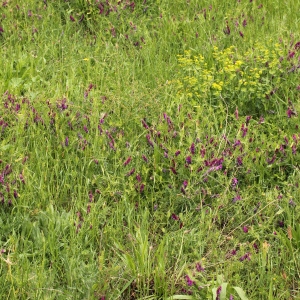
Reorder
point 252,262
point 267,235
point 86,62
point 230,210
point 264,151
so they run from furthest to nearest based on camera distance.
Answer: point 86,62
point 264,151
point 230,210
point 267,235
point 252,262

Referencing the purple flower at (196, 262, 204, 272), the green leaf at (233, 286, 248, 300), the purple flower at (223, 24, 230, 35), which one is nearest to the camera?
the green leaf at (233, 286, 248, 300)

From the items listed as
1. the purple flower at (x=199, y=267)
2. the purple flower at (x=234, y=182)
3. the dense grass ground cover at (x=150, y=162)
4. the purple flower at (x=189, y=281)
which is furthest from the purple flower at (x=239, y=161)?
the purple flower at (x=189, y=281)

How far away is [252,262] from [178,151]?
846mm

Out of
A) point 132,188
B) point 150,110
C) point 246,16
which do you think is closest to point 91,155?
point 132,188

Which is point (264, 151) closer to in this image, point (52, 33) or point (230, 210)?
point (230, 210)

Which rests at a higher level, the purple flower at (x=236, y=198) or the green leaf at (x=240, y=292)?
the purple flower at (x=236, y=198)

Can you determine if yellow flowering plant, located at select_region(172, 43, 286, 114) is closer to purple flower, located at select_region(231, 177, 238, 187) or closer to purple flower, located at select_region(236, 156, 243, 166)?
purple flower, located at select_region(236, 156, 243, 166)

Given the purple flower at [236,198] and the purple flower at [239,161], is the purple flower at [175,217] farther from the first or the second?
the purple flower at [239,161]

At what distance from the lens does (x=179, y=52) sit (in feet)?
16.2

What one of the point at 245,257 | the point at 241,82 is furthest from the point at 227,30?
the point at 245,257

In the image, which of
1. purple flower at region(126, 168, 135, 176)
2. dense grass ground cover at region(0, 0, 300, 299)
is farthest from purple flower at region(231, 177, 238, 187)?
purple flower at region(126, 168, 135, 176)

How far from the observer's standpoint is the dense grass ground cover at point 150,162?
2.76 metres

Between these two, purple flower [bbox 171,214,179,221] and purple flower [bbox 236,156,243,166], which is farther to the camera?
purple flower [bbox 236,156,243,166]

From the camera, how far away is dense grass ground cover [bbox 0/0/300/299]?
2764 mm
